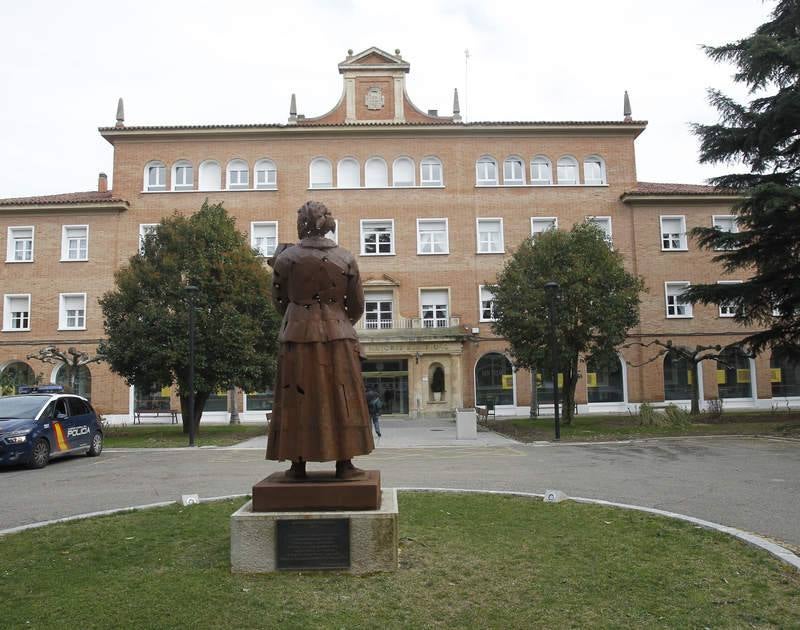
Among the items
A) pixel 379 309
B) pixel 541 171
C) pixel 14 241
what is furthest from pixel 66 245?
pixel 541 171

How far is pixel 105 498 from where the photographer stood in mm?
9820

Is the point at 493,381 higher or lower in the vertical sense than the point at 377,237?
lower

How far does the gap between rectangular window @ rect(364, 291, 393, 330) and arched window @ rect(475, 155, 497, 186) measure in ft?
26.2

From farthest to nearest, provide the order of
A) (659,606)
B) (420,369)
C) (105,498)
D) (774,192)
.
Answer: (420,369) → (774,192) → (105,498) → (659,606)

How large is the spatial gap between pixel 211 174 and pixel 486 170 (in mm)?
14651

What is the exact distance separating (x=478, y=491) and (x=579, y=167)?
1203 inches

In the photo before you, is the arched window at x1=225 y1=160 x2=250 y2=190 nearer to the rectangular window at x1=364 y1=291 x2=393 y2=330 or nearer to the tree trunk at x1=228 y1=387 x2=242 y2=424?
the rectangular window at x1=364 y1=291 x2=393 y2=330

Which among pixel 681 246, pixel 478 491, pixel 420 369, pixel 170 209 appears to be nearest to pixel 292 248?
pixel 478 491

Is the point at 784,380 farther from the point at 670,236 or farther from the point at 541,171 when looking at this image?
the point at 541,171

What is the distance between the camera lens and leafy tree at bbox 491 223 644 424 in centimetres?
2256

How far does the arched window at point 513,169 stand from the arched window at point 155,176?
18156 millimetres

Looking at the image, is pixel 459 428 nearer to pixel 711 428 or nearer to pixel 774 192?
pixel 711 428

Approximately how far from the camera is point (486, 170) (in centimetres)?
3666

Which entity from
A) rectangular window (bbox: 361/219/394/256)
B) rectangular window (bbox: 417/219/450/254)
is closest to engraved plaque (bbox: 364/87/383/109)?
rectangular window (bbox: 361/219/394/256)
